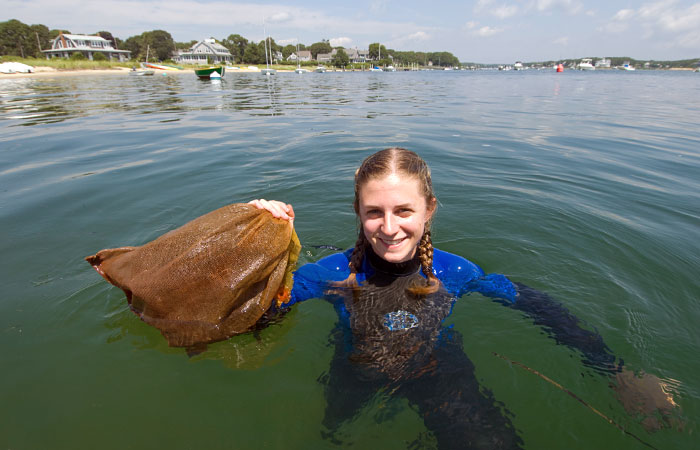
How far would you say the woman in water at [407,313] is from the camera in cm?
223

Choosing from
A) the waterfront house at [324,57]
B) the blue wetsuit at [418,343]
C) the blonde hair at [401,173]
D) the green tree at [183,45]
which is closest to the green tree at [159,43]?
the green tree at [183,45]

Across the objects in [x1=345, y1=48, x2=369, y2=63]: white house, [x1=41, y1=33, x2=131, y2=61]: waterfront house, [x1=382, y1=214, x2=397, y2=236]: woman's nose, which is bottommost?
[x1=382, y1=214, x2=397, y2=236]: woman's nose

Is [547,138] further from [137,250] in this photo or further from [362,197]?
[137,250]

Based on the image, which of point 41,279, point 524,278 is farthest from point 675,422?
point 41,279

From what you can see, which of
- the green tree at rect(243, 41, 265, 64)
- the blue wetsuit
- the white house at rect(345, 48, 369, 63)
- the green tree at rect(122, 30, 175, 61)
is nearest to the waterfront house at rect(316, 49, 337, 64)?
the white house at rect(345, 48, 369, 63)

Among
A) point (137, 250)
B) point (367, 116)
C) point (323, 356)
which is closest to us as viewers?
point (137, 250)

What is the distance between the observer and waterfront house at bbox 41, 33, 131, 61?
78.3 metres

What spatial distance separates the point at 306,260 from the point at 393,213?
93.5 inches

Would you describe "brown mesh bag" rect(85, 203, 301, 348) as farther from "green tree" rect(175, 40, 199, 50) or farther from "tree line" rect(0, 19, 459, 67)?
"green tree" rect(175, 40, 199, 50)

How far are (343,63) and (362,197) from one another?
13526 centimetres

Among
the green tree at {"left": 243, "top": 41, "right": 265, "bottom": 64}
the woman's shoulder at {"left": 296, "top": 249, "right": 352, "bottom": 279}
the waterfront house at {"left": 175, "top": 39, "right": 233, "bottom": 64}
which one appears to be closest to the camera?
the woman's shoulder at {"left": 296, "top": 249, "right": 352, "bottom": 279}

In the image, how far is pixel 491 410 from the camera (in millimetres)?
2197

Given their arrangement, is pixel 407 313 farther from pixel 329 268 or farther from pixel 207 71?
pixel 207 71

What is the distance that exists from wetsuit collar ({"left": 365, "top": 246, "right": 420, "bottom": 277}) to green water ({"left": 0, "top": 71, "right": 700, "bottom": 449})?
30.0 inches
